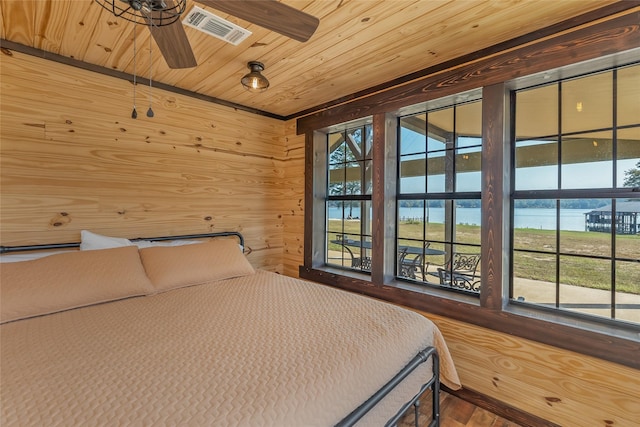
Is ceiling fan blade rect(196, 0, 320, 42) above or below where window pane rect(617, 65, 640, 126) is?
above

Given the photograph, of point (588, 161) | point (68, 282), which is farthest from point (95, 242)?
point (588, 161)

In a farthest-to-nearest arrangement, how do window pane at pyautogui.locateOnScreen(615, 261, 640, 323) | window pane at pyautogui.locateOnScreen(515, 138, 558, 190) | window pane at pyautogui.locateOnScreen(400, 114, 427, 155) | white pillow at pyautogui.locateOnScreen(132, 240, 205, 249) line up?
window pane at pyautogui.locateOnScreen(400, 114, 427, 155) → white pillow at pyautogui.locateOnScreen(132, 240, 205, 249) → window pane at pyautogui.locateOnScreen(515, 138, 558, 190) → window pane at pyautogui.locateOnScreen(615, 261, 640, 323)

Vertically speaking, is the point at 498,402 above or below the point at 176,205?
below

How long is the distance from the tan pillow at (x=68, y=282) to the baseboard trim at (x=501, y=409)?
222cm

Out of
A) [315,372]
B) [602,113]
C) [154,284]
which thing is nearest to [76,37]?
[154,284]

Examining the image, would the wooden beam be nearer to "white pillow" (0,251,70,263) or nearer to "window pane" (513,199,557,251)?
"window pane" (513,199,557,251)

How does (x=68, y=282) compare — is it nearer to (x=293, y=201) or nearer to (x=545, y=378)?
(x=293, y=201)

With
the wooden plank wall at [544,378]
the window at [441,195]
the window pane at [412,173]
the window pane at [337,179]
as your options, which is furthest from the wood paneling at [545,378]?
the window pane at [337,179]

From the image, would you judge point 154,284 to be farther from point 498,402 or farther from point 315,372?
point 498,402

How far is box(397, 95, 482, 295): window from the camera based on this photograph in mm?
2207

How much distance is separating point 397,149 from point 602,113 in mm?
1319

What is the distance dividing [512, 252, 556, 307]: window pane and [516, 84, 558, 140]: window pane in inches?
31.2

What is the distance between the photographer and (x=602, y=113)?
5.55 feet

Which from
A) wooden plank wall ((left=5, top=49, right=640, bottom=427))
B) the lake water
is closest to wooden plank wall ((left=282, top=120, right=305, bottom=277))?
wooden plank wall ((left=5, top=49, right=640, bottom=427))
